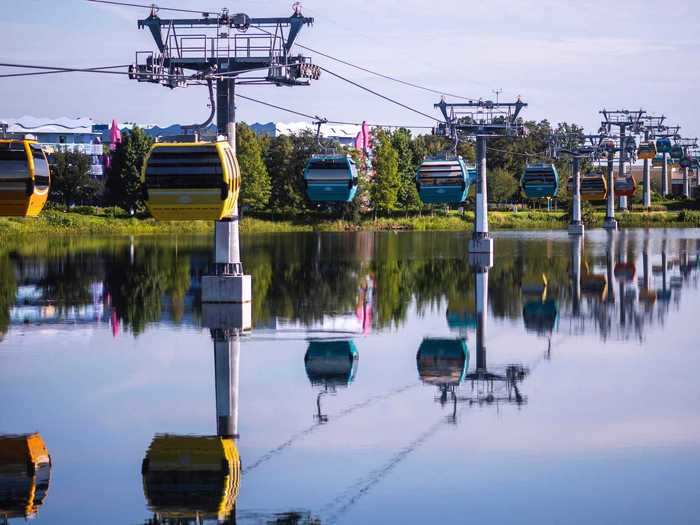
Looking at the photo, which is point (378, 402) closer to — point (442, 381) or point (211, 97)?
point (442, 381)

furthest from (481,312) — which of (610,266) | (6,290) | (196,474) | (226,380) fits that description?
(610,266)

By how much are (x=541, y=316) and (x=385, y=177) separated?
101044 millimetres

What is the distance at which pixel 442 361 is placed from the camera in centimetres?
3319

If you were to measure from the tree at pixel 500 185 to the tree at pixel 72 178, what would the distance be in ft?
174

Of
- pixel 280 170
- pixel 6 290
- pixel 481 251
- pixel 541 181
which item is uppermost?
pixel 280 170

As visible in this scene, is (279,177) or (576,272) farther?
(279,177)

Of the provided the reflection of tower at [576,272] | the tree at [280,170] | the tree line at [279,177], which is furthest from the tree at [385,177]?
the reflection of tower at [576,272]

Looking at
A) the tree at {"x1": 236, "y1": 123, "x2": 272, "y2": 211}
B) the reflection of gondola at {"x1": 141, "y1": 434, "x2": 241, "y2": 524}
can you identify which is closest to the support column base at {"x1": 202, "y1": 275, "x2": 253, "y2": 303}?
the reflection of gondola at {"x1": 141, "y1": 434, "x2": 241, "y2": 524}

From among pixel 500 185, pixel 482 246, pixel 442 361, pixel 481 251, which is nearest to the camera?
pixel 442 361

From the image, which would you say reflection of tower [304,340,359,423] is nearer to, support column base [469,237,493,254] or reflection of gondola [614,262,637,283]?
reflection of gondola [614,262,637,283]

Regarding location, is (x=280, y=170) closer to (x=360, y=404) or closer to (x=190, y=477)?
(x=360, y=404)

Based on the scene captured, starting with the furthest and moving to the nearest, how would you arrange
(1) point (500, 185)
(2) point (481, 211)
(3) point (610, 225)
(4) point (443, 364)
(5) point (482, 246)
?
(1) point (500, 185)
(3) point (610, 225)
(2) point (481, 211)
(5) point (482, 246)
(4) point (443, 364)

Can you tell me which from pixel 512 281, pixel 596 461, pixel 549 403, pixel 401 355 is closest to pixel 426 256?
pixel 512 281

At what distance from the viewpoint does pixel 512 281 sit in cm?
6038
